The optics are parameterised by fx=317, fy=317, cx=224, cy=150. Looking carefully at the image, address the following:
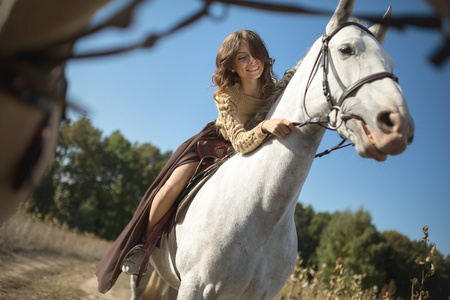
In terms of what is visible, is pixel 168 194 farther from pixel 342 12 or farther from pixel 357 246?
pixel 357 246

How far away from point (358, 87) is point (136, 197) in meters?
31.8

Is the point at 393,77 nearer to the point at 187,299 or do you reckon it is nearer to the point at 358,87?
the point at 358,87

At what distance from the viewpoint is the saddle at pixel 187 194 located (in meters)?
2.60

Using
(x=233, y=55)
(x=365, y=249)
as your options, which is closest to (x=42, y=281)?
(x=233, y=55)

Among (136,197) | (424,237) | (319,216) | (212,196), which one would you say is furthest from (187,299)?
(319,216)

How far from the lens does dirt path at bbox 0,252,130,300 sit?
4.86 metres

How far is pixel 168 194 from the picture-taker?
272cm

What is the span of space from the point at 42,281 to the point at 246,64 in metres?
5.89

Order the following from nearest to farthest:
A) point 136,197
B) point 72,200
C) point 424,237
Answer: point 424,237 < point 72,200 < point 136,197

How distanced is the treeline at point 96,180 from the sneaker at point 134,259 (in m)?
22.2

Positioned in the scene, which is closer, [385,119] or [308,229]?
[385,119]

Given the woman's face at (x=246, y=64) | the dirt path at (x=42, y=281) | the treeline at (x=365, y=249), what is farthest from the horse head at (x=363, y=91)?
the treeline at (x=365, y=249)

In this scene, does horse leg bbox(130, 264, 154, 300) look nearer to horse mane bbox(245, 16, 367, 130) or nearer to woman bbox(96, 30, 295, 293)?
woman bbox(96, 30, 295, 293)

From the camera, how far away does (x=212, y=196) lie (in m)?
2.34
